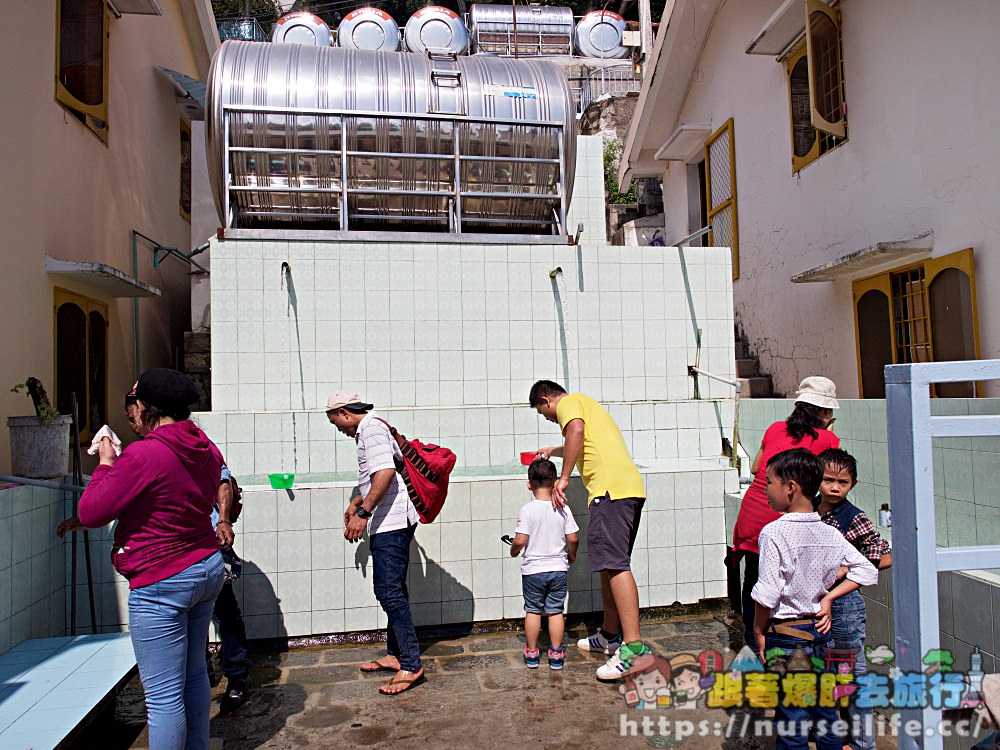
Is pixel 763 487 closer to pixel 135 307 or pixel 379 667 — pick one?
pixel 379 667

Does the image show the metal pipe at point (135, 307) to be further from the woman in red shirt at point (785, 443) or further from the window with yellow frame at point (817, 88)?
the window with yellow frame at point (817, 88)

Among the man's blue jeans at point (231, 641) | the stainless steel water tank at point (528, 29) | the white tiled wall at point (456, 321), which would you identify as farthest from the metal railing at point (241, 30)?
the man's blue jeans at point (231, 641)

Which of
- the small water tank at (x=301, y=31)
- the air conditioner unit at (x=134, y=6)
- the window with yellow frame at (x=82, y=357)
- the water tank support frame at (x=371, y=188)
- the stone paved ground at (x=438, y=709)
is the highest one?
the small water tank at (x=301, y=31)

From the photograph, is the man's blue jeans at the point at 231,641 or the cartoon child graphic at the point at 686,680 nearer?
the cartoon child graphic at the point at 686,680

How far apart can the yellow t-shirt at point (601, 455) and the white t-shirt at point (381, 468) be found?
106 cm

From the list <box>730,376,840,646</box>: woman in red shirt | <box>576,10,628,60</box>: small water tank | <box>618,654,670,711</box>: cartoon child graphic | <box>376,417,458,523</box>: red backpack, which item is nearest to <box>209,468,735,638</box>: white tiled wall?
<box>376,417,458,523</box>: red backpack

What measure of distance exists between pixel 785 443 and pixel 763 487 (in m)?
0.27

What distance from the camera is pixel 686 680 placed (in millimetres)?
4020

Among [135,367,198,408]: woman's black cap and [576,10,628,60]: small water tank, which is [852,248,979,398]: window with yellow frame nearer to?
[135,367,198,408]: woman's black cap

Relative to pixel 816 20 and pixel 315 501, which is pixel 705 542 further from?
pixel 816 20

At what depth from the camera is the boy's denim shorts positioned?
424 centimetres

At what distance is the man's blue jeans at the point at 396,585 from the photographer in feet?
13.2

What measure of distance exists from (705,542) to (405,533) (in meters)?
2.43

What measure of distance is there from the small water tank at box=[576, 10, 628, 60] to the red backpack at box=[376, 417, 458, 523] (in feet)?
94.1
